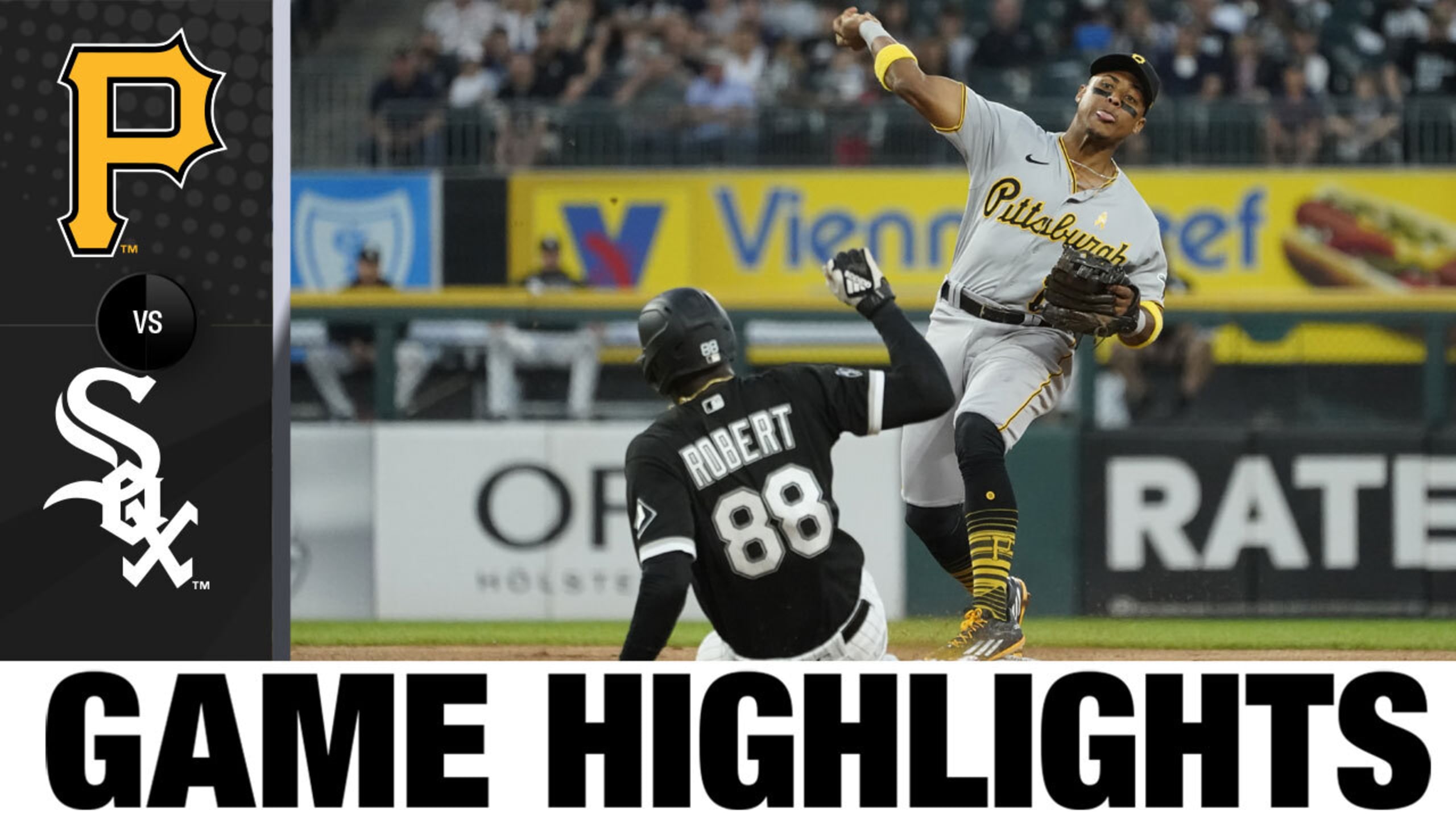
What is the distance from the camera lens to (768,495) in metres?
4.66

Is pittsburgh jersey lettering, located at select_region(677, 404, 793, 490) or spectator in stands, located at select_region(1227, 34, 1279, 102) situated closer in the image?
pittsburgh jersey lettering, located at select_region(677, 404, 793, 490)

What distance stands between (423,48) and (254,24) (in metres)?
11.3

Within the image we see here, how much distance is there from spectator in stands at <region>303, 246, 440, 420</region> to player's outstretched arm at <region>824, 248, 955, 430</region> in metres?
5.39

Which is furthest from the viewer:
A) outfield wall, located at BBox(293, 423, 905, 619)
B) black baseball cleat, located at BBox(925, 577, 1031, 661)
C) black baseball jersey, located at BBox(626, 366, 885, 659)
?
outfield wall, located at BBox(293, 423, 905, 619)

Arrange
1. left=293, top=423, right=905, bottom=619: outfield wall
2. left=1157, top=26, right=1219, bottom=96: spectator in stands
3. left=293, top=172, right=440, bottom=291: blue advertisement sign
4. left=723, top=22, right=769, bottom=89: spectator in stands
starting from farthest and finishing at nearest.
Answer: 1. left=723, top=22, right=769, bottom=89: spectator in stands
2. left=1157, top=26, right=1219, bottom=96: spectator in stands
3. left=293, top=172, right=440, bottom=291: blue advertisement sign
4. left=293, top=423, right=905, bottom=619: outfield wall

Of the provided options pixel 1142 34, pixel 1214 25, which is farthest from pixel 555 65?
pixel 1214 25

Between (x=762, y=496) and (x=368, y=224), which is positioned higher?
(x=368, y=224)

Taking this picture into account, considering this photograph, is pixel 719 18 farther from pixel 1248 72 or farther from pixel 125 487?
pixel 125 487

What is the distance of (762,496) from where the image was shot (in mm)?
4656

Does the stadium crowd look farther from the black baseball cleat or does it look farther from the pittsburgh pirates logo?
the pittsburgh pirates logo

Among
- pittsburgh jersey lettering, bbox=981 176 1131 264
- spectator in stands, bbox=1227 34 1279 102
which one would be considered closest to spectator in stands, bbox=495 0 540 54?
spectator in stands, bbox=1227 34 1279 102

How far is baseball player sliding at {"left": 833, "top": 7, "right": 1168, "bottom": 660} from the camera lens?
20.1 ft

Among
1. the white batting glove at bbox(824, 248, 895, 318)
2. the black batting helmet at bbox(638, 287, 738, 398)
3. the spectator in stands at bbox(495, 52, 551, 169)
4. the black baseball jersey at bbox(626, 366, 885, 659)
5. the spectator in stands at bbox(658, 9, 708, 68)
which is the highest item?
the spectator in stands at bbox(658, 9, 708, 68)

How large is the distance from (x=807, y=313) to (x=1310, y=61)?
7.07 m
